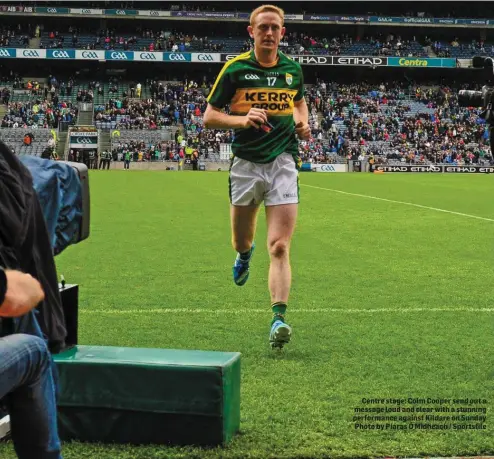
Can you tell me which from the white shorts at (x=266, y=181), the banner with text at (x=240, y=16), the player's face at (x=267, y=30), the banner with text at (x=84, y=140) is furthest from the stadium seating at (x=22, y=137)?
the player's face at (x=267, y=30)

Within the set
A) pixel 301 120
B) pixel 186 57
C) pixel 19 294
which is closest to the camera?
pixel 19 294

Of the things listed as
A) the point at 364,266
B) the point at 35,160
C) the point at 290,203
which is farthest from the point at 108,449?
the point at 364,266

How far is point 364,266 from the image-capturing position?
920 centimetres

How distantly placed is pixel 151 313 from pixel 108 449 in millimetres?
3064

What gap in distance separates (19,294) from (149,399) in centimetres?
134

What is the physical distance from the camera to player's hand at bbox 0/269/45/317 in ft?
6.96

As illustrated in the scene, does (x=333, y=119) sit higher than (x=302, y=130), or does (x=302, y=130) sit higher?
(x=333, y=119)

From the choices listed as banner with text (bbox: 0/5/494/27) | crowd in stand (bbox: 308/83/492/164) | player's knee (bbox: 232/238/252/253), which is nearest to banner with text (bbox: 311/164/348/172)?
crowd in stand (bbox: 308/83/492/164)

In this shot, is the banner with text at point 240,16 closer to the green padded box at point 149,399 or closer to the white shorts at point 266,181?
the white shorts at point 266,181

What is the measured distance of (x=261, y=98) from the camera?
18.7 ft

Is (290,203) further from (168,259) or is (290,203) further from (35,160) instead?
(168,259)

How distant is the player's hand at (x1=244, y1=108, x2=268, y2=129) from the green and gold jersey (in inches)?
10.1

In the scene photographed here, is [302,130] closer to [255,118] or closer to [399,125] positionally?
[255,118]

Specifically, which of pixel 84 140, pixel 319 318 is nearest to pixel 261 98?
pixel 319 318
